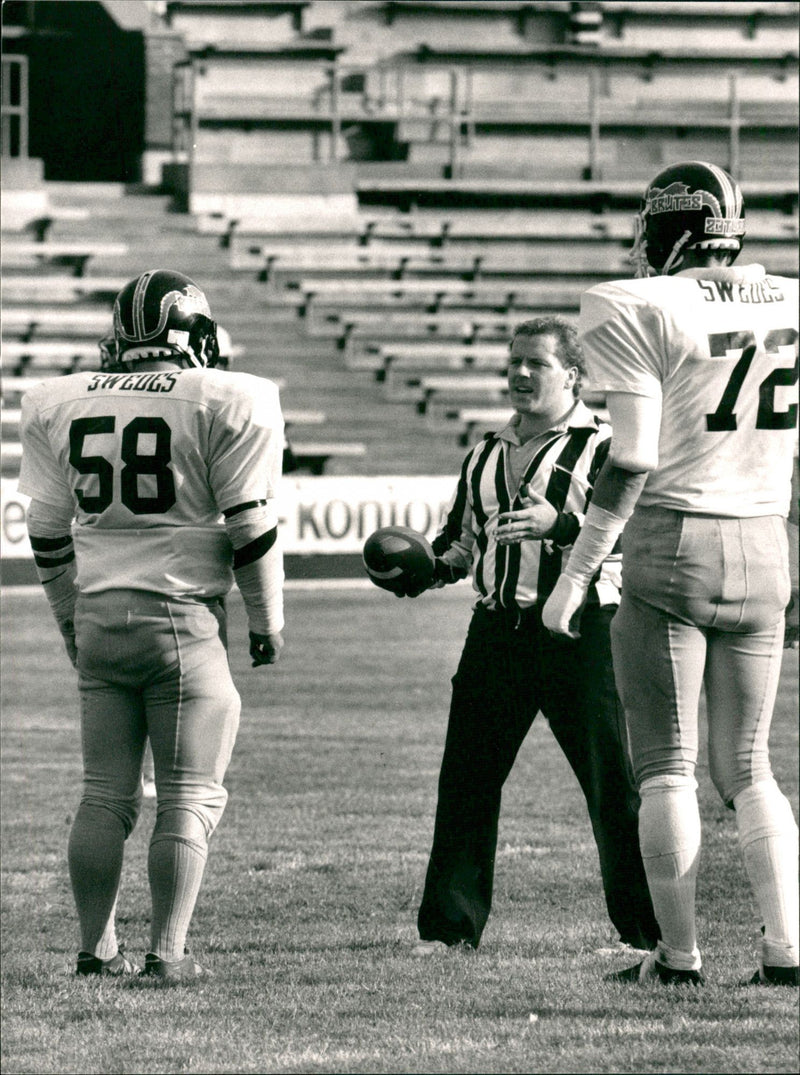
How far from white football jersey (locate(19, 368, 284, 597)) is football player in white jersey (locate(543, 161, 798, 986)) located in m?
0.78

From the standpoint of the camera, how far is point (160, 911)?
400 centimetres

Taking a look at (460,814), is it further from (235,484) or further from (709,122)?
(709,122)

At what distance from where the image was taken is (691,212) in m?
3.72

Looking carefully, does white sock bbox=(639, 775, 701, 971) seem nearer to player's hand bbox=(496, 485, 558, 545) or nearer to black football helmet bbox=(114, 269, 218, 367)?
player's hand bbox=(496, 485, 558, 545)

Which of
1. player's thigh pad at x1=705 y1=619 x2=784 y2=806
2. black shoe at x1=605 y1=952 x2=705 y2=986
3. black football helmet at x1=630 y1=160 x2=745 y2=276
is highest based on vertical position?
black football helmet at x1=630 y1=160 x2=745 y2=276

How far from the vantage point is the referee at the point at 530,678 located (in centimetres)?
434

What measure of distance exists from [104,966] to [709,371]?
190 cm

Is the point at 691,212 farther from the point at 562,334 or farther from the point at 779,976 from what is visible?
the point at 779,976

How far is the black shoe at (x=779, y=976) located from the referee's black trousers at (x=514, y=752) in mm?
627

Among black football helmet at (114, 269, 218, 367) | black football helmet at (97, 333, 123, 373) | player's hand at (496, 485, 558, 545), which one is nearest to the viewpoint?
black football helmet at (114, 269, 218, 367)

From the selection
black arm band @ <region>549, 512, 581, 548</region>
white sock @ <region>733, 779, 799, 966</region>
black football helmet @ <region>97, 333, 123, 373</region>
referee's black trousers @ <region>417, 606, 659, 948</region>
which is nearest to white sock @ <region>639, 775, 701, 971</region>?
white sock @ <region>733, 779, 799, 966</region>

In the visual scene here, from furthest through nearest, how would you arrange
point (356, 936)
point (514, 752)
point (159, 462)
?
point (356, 936) < point (514, 752) < point (159, 462)

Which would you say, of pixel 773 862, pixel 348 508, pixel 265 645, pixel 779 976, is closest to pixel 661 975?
pixel 779 976

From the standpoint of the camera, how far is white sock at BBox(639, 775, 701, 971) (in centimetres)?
370
